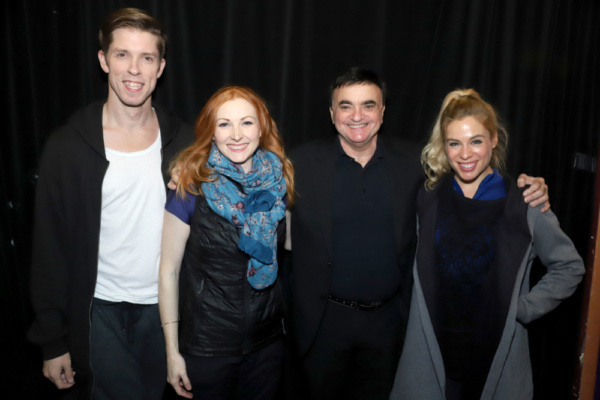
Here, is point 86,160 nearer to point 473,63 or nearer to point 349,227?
point 349,227

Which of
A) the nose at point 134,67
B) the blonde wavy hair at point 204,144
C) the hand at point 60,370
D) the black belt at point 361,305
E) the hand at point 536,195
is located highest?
the nose at point 134,67

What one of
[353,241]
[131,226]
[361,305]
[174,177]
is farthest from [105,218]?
[361,305]

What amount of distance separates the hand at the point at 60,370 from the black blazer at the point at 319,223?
3.13 ft

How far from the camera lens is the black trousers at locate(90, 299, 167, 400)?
2.01 meters

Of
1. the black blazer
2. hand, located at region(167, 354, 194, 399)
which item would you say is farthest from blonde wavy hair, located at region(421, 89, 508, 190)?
hand, located at region(167, 354, 194, 399)

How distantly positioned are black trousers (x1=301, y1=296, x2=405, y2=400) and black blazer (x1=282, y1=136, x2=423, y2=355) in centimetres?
6

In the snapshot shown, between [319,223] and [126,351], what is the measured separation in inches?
39.7

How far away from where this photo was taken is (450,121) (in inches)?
75.3

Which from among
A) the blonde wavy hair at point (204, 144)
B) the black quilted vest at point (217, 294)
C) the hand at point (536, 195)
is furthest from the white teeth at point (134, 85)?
the hand at point (536, 195)

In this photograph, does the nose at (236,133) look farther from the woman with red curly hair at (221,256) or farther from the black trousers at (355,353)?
the black trousers at (355,353)

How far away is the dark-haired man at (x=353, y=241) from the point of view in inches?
80.1

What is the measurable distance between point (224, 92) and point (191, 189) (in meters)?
A: 0.39

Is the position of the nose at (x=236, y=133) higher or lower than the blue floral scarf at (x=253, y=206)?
higher

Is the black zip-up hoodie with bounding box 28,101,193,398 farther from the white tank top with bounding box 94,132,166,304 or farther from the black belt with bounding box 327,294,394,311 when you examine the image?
the black belt with bounding box 327,294,394,311
